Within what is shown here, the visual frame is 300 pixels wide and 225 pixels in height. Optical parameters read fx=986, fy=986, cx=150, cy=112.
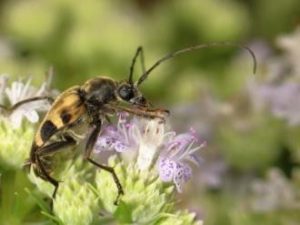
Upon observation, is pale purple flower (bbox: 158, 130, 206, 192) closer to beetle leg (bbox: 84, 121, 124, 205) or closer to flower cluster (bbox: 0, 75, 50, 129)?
beetle leg (bbox: 84, 121, 124, 205)

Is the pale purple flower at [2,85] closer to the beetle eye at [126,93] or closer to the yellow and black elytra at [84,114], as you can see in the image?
the yellow and black elytra at [84,114]

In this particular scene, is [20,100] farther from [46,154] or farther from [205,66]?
[205,66]

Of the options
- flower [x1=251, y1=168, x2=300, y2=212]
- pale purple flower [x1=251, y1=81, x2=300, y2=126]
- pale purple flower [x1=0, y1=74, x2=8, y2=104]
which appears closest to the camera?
pale purple flower [x1=0, y1=74, x2=8, y2=104]

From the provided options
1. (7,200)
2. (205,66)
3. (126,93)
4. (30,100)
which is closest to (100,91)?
(126,93)

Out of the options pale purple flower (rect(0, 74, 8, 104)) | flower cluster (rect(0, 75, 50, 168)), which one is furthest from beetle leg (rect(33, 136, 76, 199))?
pale purple flower (rect(0, 74, 8, 104))

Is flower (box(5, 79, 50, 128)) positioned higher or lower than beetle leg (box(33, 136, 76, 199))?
higher

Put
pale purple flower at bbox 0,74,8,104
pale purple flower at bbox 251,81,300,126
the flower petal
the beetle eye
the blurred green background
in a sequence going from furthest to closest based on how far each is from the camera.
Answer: the blurred green background
pale purple flower at bbox 251,81,300,126
pale purple flower at bbox 0,74,8,104
the beetle eye
the flower petal

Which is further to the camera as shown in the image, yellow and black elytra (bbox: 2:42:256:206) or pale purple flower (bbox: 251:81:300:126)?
pale purple flower (bbox: 251:81:300:126)
